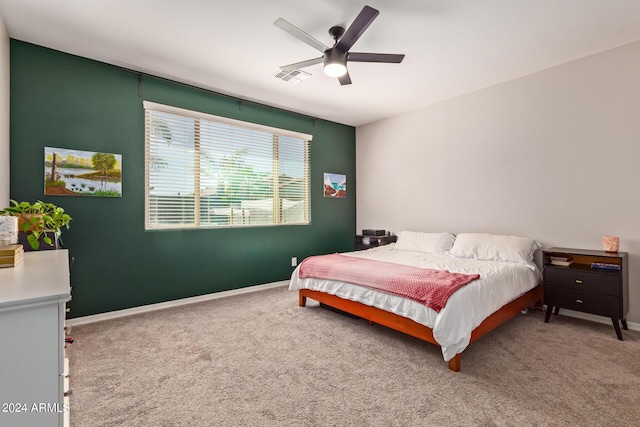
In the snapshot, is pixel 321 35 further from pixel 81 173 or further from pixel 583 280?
pixel 583 280

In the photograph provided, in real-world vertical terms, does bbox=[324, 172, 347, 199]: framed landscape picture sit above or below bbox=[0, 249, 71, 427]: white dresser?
above

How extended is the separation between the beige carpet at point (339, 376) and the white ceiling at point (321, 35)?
2718mm

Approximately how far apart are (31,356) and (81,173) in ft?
9.32

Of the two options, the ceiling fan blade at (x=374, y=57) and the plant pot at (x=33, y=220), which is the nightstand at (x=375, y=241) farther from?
the plant pot at (x=33, y=220)

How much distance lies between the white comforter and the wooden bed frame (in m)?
0.08

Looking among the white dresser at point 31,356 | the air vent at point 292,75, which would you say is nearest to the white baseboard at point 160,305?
the white dresser at point 31,356

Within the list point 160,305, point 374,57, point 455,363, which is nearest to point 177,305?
point 160,305

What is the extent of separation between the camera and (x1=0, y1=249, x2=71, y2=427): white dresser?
784 mm

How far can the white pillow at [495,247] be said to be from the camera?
3.24 m

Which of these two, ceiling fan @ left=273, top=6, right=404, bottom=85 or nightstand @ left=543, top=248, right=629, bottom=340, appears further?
nightstand @ left=543, top=248, right=629, bottom=340

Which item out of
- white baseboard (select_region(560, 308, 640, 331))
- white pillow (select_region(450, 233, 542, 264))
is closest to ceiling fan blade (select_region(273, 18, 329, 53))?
white pillow (select_region(450, 233, 542, 264))

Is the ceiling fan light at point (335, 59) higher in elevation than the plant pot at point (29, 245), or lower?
higher

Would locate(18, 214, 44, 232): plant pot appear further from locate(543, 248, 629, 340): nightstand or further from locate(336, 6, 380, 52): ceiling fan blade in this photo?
locate(543, 248, 629, 340): nightstand

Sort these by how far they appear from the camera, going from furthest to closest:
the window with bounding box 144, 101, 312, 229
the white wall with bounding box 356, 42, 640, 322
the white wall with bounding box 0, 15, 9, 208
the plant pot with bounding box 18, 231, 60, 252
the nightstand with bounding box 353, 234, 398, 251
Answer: the nightstand with bounding box 353, 234, 398, 251 → the window with bounding box 144, 101, 312, 229 → the white wall with bounding box 356, 42, 640, 322 → the white wall with bounding box 0, 15, 9, 208 → the plant pot with bounding box 18, 231, 60, 252
